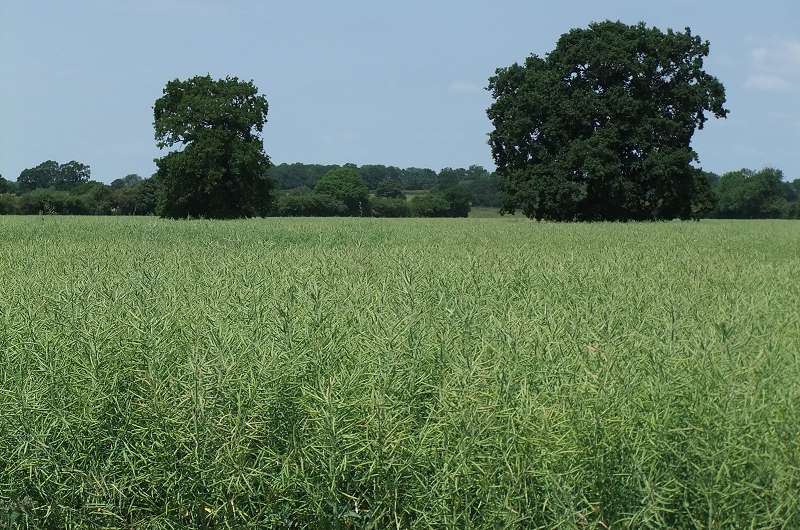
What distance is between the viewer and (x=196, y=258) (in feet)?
32.7

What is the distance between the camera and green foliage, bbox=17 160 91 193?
125 metres

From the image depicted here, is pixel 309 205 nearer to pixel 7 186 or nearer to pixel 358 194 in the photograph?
pixel 358 194

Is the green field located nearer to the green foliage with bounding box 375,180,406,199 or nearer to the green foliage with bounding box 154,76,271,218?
the green foliage with bounding box 154,76,271,218

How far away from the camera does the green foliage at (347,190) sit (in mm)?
101312

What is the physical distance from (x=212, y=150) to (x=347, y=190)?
189ft

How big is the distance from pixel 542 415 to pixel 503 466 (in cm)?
28

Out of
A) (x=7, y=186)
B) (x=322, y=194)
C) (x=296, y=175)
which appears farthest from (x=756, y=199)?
(x=7, y=186)

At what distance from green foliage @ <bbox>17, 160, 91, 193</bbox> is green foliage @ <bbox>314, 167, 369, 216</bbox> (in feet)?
135

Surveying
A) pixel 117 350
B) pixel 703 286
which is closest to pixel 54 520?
pixel 117 350

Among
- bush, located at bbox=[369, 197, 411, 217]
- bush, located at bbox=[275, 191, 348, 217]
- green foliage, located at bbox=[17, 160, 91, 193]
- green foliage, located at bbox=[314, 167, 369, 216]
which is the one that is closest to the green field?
bush, located at bbox=[275, 191, 348, 217]

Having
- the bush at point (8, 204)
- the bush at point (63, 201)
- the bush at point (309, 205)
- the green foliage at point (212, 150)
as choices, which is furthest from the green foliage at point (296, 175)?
the green foliage at point (212, 150)

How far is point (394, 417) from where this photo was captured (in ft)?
12.4

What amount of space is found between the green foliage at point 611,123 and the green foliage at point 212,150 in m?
14.9

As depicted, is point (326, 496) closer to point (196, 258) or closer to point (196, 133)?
point (196, 258)
